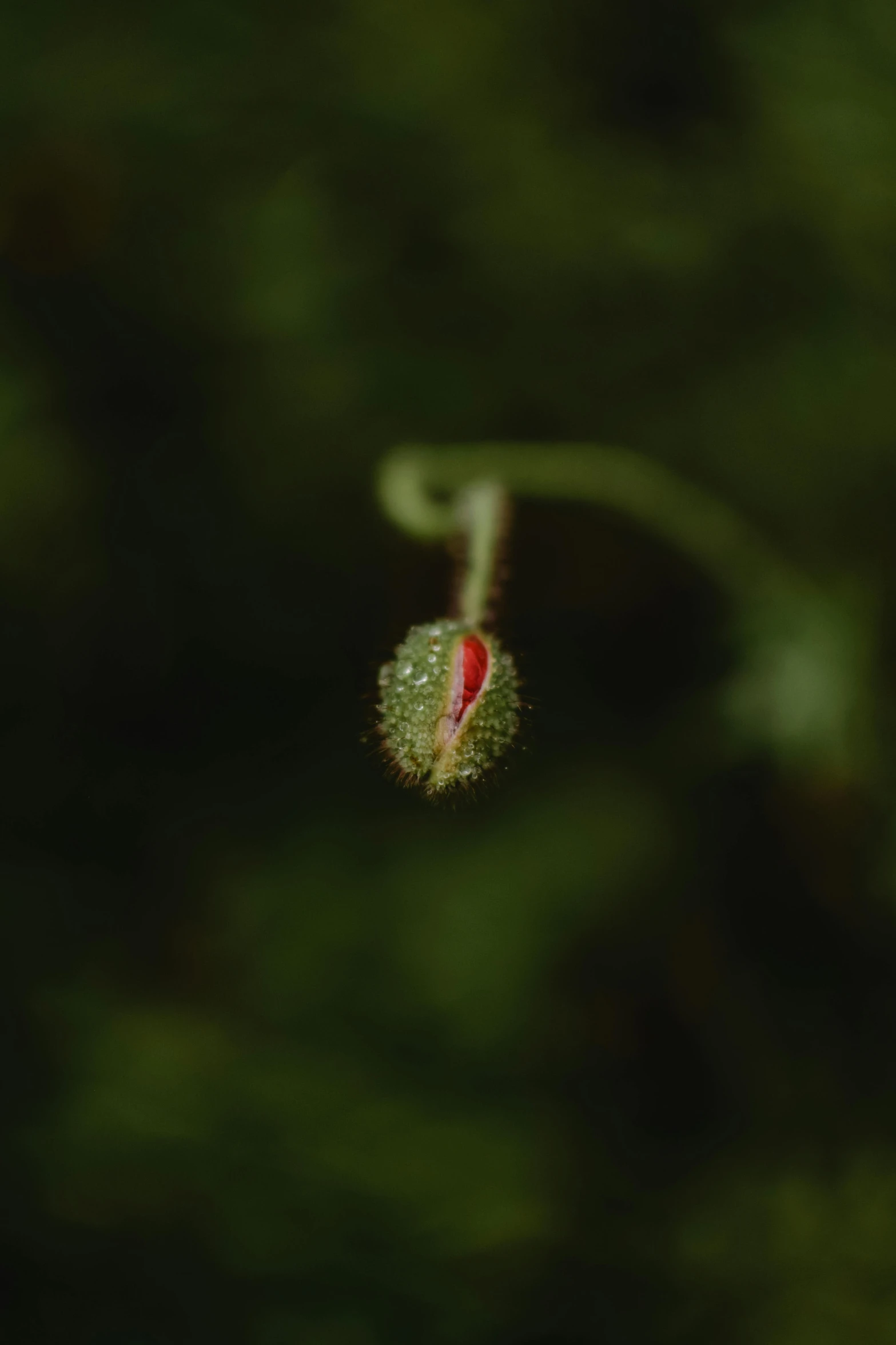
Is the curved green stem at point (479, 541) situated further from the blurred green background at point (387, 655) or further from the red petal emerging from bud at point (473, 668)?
the blurred green background at point (387, 655)

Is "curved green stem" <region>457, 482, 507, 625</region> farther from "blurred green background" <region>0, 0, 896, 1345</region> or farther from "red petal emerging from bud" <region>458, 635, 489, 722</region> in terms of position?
"blurred green background" <region>0, 0, 896, 1345</region>

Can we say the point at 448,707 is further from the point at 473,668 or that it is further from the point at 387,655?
the point at 387,655

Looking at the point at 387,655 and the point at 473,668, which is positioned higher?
the point at 387,655

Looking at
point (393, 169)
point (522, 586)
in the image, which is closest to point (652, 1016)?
point (522, 586)

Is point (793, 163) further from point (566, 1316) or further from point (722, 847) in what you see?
point (566, 1316)

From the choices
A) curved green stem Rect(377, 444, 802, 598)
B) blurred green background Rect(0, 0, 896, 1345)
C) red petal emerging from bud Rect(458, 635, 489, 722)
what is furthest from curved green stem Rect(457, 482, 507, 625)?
blurred green background Rect(0, 0, 896, 1345)

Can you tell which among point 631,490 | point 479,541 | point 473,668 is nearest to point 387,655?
point 631,490
